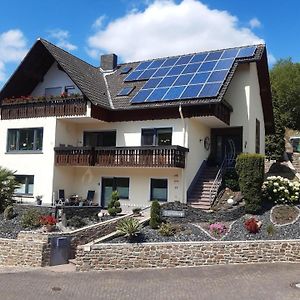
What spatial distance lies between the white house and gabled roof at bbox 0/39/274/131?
7 cm

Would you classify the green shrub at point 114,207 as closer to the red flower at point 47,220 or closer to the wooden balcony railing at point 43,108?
the red flower at point 47,220

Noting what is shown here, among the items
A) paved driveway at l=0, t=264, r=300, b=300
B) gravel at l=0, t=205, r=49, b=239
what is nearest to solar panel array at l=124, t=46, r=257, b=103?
gravel at l=0, t=205, r=49, b=239

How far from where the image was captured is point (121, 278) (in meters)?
14.0

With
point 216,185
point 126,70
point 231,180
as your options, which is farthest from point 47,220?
point 126,70

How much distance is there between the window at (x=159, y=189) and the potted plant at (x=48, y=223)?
261 inches

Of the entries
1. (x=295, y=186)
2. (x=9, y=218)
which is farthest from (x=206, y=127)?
(x=9, y=218)

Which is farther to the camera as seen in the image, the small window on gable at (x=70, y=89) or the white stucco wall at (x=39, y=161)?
the small window on gable at (x=70, y=89)

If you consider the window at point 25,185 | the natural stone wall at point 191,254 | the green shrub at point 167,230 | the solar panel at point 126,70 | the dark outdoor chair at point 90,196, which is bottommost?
the natural stone wall at point 191,254

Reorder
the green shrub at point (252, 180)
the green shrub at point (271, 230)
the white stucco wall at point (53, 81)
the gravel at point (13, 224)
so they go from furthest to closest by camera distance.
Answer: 1. the white stucco wall at point (53, 81)
2. the green shrub at point (252, 180)
3. the gravel at point (13, 224)
4. the green shrub at point (271, 230)

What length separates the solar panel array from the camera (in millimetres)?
22250

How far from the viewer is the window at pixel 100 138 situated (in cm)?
2522

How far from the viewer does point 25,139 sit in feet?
82.7

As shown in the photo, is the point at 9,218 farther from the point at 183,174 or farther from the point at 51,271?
the point at 183,174

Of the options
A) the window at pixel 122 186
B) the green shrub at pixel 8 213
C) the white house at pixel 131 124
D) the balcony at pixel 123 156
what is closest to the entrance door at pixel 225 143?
the white house at pixel 131 124
